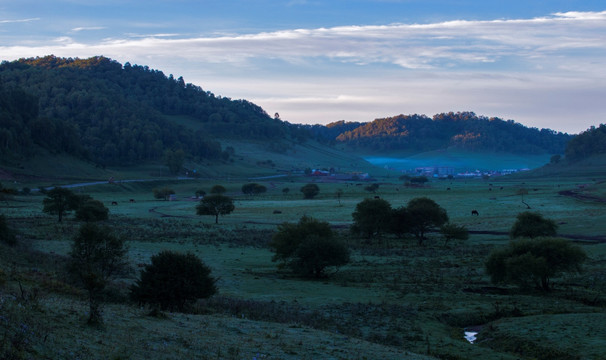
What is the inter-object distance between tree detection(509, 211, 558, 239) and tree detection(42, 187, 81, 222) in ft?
176

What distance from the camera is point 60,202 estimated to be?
74.6 m

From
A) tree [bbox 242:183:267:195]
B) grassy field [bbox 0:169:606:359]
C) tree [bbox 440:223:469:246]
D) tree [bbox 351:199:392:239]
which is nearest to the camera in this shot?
grassy field [bbox 0:169:606:359]

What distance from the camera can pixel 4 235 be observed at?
41.3m

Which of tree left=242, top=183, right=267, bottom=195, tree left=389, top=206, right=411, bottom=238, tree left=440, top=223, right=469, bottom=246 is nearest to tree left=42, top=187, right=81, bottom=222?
tree left=389, top=206, right=411, bottom=238

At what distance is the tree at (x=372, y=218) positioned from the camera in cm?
6494

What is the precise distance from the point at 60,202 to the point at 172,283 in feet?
184

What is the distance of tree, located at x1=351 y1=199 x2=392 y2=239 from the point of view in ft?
213

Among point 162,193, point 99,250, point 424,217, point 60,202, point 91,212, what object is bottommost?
point 162,193

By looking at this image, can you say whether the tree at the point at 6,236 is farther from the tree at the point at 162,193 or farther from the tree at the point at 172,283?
the tree at the point at 162,193

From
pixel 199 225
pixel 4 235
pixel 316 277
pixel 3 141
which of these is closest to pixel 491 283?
pixel 316 277

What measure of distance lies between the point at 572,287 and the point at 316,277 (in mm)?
16246

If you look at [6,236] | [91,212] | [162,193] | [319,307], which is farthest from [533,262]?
[162,193]

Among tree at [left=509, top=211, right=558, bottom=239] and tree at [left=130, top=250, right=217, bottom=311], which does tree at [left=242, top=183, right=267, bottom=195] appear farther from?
tree at [left=130, top=250, right=217, bottom=311]

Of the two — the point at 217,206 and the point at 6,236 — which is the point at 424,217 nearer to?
the point at 217,206
